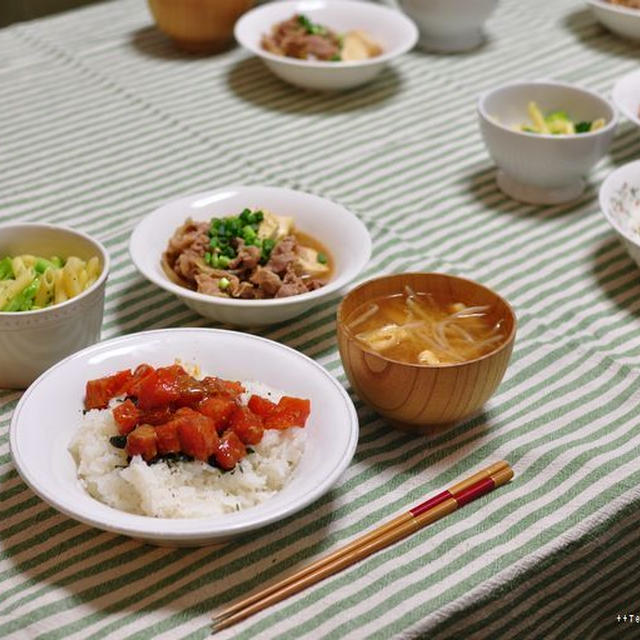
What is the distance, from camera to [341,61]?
2.39 m

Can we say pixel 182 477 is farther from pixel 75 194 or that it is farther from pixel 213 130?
pixel 213 130

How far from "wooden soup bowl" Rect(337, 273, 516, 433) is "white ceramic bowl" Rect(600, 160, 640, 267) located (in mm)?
421

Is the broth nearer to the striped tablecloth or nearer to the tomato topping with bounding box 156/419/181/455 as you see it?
the striped tablecloth

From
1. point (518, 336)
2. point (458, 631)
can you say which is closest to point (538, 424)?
point (518, 336)

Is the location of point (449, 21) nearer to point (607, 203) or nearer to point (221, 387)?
point (607, 203)

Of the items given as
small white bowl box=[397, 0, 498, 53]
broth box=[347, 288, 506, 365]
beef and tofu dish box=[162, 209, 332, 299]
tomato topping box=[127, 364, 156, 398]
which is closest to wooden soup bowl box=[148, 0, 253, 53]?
small white bowl box=[397, 0, 498, 53]

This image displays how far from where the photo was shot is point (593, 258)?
1.84m

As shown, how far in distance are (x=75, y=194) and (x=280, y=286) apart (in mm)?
650

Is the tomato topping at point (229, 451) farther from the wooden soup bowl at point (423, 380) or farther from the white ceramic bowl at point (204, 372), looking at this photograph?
the wooden soup bowl at point (423, 380)

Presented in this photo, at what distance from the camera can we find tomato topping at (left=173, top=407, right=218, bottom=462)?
1170 millimetres

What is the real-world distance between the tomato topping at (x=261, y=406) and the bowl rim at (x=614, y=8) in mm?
1876

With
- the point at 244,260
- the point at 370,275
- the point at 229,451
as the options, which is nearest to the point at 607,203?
the point at 370,275

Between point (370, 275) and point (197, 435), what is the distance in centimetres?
69

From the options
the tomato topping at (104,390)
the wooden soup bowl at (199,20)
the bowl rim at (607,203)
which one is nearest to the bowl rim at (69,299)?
the tomato topping at (104,390)
